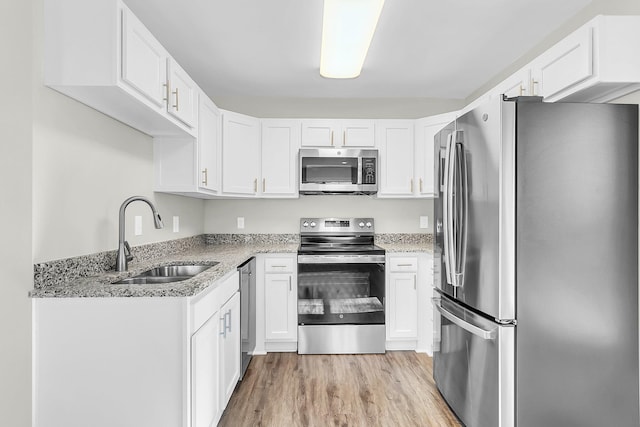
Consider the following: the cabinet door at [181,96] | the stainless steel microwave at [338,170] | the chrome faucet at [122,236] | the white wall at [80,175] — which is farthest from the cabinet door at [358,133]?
the chrome faucet at [122,236]

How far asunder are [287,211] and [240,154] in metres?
0.85

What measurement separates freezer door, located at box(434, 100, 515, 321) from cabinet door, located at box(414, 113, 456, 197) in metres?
1.29

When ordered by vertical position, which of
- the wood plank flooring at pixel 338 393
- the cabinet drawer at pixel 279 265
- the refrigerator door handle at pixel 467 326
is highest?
the cabinet drawer at pixel 279 265

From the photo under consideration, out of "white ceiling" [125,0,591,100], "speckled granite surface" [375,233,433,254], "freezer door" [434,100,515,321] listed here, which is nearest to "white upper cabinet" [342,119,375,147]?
"white ceiling" [125,0,591,100]

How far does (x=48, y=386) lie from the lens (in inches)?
60.7

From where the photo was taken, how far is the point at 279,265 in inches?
130

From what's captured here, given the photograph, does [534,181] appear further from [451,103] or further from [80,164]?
[451,103]

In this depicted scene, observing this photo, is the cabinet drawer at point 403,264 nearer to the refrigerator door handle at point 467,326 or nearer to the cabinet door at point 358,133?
the refrigerator door handle at point 467,326

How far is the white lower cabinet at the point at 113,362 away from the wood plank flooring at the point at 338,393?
81 centimetres

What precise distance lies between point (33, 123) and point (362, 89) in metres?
2.86

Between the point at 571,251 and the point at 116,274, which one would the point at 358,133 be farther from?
the point at 116,274

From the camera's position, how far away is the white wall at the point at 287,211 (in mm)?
3986

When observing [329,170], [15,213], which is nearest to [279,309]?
[329,170]

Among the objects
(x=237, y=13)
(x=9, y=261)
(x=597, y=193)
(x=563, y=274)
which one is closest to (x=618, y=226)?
(x=597, y=193)
